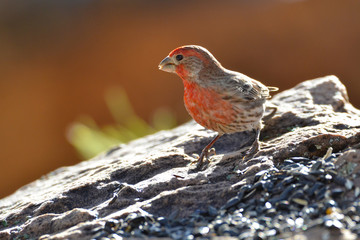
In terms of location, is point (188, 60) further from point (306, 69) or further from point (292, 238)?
point (306, 69)

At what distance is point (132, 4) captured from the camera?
11.3 meters

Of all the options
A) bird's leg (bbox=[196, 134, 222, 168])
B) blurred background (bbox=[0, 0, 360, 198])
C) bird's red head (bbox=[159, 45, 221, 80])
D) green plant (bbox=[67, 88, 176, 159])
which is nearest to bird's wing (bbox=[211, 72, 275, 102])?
bird's red head (bbox=[159, 45, 221, 80])

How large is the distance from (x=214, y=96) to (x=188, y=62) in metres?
0.40

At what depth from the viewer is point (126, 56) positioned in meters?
10.4

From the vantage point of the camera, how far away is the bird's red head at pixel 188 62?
14.2ft

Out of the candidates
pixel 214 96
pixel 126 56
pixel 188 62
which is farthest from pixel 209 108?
pixel 126 56

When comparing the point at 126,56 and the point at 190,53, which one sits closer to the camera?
the point at 190,53

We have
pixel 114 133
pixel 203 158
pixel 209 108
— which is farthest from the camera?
pixel 114 133

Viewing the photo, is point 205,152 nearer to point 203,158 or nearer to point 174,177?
point 203,158

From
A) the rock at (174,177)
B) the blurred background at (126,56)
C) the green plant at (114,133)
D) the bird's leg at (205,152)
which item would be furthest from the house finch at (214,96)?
the blurred background at (126,56)

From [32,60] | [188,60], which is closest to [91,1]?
[32,60]

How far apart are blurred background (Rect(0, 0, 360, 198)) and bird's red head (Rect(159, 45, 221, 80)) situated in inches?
163

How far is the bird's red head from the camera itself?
4.34m

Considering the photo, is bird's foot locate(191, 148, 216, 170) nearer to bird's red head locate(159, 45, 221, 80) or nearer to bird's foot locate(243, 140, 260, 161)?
bird's foot locate(243, 140, 260, 161)
